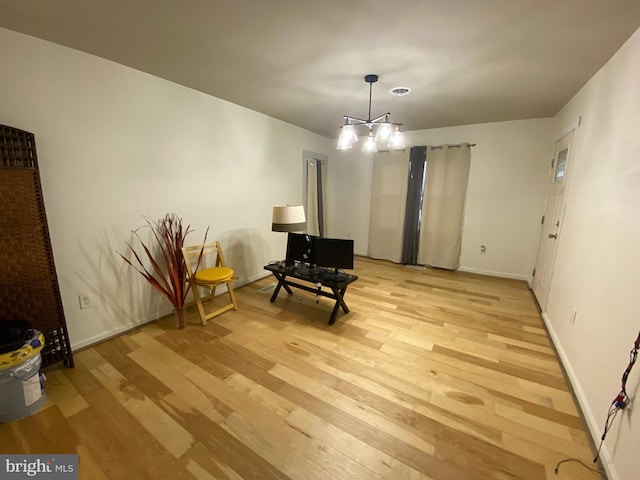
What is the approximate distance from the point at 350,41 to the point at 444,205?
3.39m

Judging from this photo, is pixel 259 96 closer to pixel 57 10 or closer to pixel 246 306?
pixel 57 10

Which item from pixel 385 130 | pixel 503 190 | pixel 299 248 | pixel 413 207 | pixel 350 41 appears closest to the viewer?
pixel 350 41

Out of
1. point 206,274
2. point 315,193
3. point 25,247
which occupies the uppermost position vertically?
point 315,193

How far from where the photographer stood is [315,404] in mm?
1721

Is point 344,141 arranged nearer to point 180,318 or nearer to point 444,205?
point 180,318

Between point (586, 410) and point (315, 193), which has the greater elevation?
point (315, 193)

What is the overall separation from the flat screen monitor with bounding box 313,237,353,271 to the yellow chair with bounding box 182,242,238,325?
38.2 inches

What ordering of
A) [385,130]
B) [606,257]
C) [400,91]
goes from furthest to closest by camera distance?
[400,91], [385,130], [606,257]

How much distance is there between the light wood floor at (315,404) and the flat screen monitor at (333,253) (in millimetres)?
619

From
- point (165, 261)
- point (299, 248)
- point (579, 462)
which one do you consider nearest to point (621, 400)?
point (579, 462)

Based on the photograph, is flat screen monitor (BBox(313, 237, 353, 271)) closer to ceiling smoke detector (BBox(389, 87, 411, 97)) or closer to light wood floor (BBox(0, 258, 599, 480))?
light wood floor (BBox(0, 258, 599, 480))

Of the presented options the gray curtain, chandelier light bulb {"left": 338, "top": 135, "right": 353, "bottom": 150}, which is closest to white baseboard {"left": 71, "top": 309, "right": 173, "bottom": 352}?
chandelier light bulb {"left": 338, "top": 135, "right": 353, "bottom": 150}

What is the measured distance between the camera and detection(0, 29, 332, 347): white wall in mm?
1917

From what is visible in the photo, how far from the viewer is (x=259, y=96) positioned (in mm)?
2979
